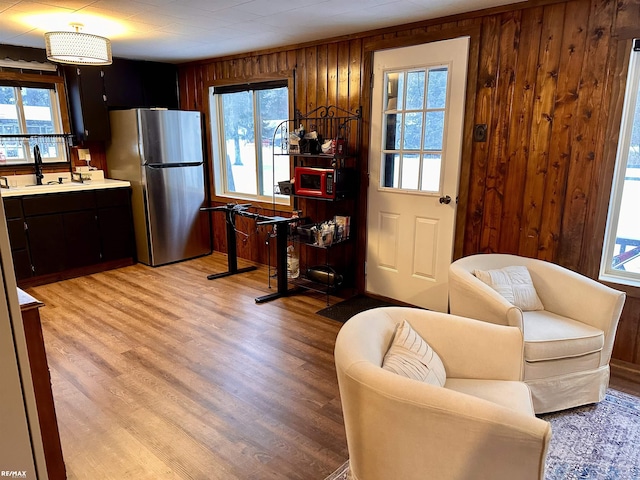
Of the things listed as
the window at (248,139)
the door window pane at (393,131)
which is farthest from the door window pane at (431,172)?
the window at (248,139)

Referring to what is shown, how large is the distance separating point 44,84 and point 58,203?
4.31 feet

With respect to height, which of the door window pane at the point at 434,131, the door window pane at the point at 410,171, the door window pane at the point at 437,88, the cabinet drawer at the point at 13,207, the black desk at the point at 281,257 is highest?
the door window pane at the point at 437,88

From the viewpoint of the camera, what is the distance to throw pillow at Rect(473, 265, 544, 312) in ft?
8.07

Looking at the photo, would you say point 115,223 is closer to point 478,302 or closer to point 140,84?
point 140,84

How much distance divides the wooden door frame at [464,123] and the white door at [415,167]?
0.04 m

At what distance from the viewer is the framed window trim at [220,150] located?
14.1 ft

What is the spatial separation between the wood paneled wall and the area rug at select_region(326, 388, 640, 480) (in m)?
0.62

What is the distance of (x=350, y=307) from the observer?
373 centimetres

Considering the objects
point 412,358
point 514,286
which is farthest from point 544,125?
point 412,358

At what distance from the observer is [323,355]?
290 cm

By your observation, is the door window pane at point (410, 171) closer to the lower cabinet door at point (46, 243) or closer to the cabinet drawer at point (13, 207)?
the lower cabinet door at point (46, 243)

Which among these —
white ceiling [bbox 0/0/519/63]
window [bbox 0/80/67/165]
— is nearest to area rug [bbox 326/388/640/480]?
white ceiling [bbox 0/0/519/63]

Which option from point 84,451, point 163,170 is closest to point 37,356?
point 84,451

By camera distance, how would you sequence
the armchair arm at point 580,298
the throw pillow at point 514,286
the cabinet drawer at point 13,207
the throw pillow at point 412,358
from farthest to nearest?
the cabinet drawer at point 13,207, the throw pillow at point 514,286, the armchair arm at point 580,298, the throw pillow at point 412,358
